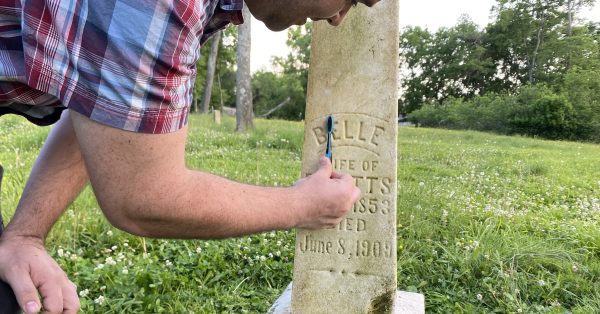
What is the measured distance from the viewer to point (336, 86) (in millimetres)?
2068

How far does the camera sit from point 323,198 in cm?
138

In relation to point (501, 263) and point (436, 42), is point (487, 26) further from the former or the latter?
point (501, 263)

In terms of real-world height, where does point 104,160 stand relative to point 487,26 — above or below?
below

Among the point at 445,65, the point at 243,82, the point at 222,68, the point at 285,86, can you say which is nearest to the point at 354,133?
the point at 243,82

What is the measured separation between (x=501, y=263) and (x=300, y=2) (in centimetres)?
248

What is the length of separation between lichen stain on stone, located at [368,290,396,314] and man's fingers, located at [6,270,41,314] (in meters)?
1.47

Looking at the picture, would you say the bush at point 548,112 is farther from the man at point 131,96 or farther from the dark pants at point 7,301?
the dark pants at point 7,301

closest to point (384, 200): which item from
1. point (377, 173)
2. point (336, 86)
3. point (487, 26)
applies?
point (377, 173)

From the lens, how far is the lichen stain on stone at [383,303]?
84.1 inches

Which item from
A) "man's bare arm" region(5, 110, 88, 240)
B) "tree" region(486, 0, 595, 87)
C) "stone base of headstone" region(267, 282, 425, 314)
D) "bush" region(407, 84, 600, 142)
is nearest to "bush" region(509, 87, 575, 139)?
"bush" region(407, 84, 600, 142)

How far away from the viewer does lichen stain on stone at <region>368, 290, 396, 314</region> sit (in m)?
2.14

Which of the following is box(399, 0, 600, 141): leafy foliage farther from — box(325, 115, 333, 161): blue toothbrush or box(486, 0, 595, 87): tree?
box(325, 115, 333, 161): blue toothbrush

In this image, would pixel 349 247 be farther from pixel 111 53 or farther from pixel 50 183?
pixel 111 53

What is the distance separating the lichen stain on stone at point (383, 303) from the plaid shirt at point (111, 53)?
1581 millimetres
